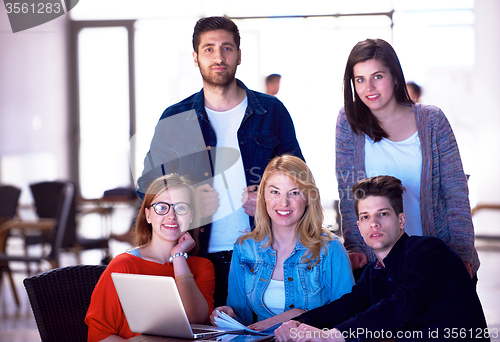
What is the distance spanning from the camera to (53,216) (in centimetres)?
520

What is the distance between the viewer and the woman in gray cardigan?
1.91 meters

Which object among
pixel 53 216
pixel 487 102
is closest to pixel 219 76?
pixel 53 216

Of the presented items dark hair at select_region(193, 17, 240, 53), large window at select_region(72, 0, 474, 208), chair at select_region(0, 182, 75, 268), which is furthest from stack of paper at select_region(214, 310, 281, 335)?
large window at select_region(72, 0, 474, 208)

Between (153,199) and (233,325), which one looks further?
(153,199)

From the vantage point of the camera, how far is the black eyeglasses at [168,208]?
6.49 ft

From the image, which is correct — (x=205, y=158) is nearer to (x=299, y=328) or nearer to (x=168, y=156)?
(x=168, y=156)

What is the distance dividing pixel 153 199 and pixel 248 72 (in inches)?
219

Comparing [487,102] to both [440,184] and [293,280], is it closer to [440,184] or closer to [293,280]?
[440,184]

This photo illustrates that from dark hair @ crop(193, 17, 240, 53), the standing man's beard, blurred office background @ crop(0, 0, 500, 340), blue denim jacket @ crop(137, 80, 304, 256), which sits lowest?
blue denim jacket @ crop(137, 80, 304, 256)

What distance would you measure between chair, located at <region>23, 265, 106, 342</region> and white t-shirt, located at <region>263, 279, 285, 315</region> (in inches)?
26.3

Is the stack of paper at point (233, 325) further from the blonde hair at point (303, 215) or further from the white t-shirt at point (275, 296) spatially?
the blonde hair at point (303, 215)

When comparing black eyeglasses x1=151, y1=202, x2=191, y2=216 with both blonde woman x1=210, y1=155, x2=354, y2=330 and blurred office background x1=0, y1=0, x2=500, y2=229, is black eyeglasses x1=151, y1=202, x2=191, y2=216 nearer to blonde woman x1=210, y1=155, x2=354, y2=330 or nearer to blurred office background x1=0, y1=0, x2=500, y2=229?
blonde woman x1=210, y1=155, x2=354, y2=330

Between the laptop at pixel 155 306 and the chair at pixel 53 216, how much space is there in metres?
3.28

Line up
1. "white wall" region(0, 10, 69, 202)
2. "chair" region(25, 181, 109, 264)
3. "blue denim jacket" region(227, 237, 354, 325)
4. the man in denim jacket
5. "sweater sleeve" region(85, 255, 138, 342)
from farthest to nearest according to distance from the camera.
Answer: "white wall" region(0, 10, 69, 202)
"chair" region(25, 181, 109, 264)
the man in denim jacket
"blue denim jacket" region(227, 237, 354, 325)
"sweater sleeve" region(85, 255, 138, 342)
